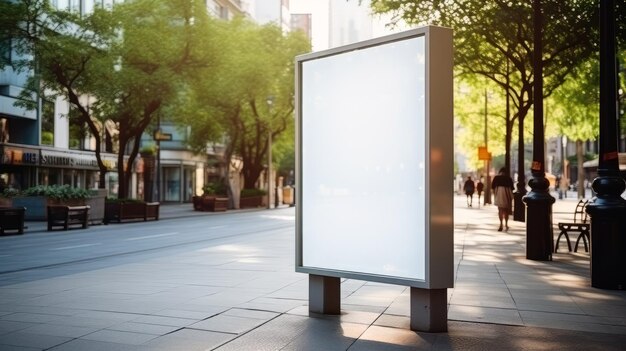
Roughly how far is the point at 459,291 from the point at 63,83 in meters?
23.4

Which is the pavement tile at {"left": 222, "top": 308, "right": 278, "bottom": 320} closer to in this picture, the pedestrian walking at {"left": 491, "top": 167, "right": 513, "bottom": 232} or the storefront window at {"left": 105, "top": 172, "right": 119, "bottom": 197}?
the pedestrian walking at {"left": 491, "top": 167, "right": 513, "bottom": 232}

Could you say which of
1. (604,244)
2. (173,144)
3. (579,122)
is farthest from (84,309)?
(173,144)

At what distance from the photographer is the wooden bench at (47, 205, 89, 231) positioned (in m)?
22.1

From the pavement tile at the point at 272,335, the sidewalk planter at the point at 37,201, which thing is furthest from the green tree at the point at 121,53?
the pavement tile at the point at 272,335

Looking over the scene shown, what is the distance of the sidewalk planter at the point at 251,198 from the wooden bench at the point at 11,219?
23.3m

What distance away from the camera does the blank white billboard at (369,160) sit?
18.7 feet

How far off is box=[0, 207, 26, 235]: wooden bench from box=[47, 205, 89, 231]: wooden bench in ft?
5.05

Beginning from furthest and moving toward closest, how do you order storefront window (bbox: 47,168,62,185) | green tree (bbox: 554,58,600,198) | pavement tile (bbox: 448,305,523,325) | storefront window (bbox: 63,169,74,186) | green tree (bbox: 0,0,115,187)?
storefront window (bbox: 63,169,74,186) < storefront window (bbox: 47,168,62,185) < green tree (bbox: 0,0,115,187) < green tree (bbox: 554,58,600,198) < pavement tile (bbox: 448,305,523,325)

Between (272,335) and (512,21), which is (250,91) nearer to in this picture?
(512,21)

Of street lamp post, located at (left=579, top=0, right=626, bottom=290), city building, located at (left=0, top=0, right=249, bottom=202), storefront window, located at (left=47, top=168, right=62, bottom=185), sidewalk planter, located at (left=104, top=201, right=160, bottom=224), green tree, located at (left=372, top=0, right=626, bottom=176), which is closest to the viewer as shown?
street lamp post, located at (left=579, top=0, right=626, bottom=290)

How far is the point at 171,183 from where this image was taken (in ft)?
182

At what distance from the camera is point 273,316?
21.7ft

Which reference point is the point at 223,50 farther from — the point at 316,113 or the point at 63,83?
the point at 316,113

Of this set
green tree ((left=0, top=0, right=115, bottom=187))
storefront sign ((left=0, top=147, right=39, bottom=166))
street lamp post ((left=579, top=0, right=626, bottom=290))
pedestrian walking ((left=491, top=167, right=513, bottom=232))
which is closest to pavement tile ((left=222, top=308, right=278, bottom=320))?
street lamp post ((left=579, top=0, right=626, bottom=290))
